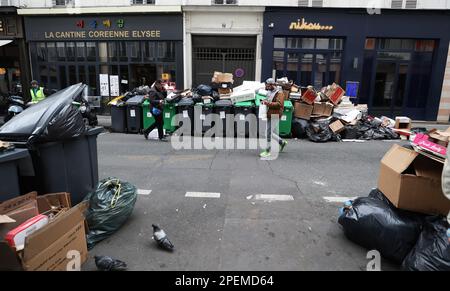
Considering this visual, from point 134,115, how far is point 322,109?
625cm

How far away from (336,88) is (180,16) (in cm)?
713

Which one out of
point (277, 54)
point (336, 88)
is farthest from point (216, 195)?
point (277, 54)

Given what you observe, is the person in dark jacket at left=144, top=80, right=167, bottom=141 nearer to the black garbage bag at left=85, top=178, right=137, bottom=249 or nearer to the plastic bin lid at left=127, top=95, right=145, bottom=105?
the plastic bin lid at left=127, top=95, right=145, bottom=105

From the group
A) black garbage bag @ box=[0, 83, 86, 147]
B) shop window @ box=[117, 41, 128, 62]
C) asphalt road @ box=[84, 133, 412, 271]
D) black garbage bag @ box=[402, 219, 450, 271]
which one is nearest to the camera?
black garbage bag @ box=[402, 219, 450, 271]

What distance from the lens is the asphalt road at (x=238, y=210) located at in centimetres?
331

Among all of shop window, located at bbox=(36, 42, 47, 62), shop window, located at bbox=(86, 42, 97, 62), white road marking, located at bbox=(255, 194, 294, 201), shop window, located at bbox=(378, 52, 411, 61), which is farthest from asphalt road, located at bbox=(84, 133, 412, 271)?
shop window, located at bbox=(36, 42, 47, 62)

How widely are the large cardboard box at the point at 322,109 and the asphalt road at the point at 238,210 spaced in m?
2.74

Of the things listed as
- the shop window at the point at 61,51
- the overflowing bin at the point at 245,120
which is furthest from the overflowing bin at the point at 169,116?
the shop window at the point at 61,51

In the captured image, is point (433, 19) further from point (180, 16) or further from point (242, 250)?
point (242, 250)

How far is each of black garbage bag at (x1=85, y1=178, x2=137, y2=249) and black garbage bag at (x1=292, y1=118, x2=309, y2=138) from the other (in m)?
7.22

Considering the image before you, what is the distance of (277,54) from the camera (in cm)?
1378

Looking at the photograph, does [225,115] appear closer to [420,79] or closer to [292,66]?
[292,66]

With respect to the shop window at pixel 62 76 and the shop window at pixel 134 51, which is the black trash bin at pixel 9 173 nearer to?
the shop window at pixel 134 51

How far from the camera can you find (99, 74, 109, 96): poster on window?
1453 centimetres
